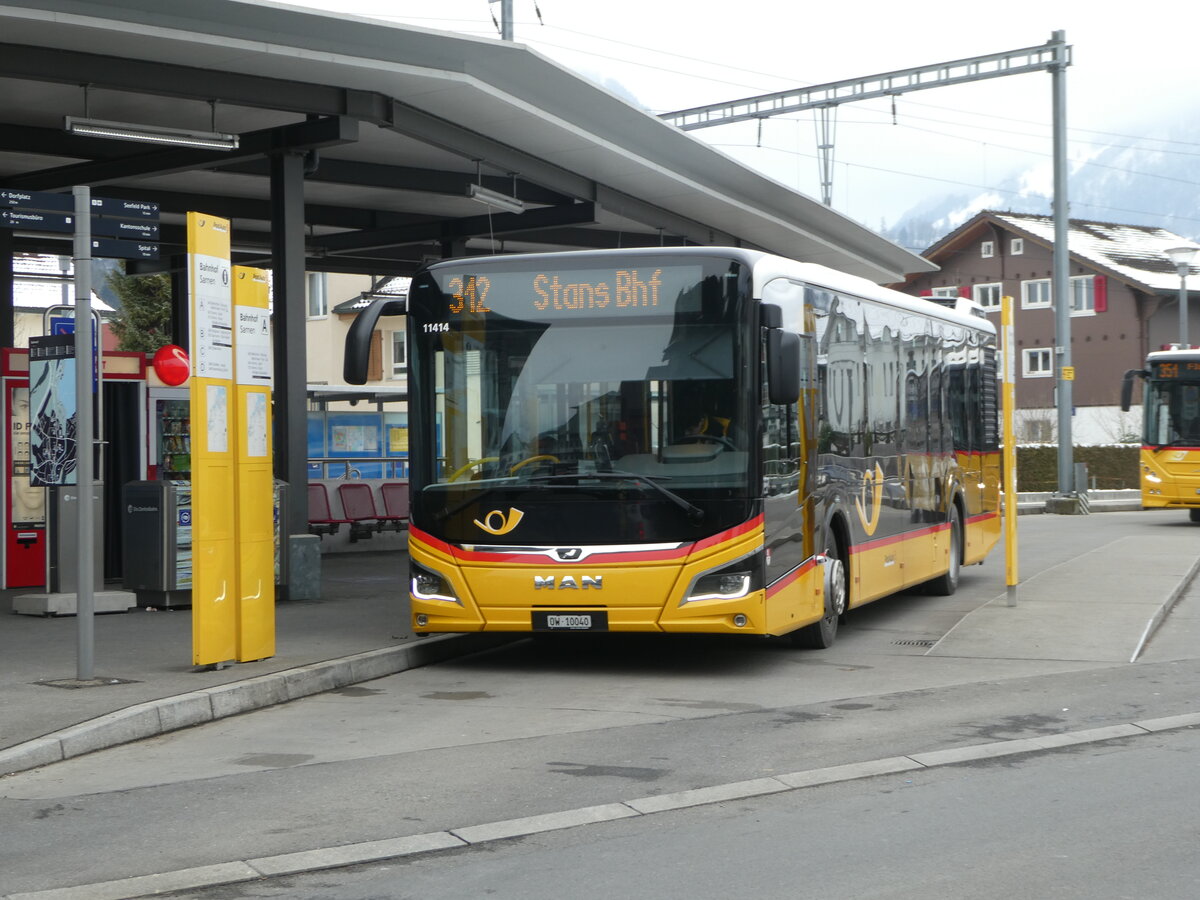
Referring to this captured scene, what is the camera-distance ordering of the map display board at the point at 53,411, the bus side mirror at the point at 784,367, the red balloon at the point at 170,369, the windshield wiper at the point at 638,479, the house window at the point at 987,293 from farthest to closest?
the house window at the point at 987,293 < the red balloon at the point at 170,369 < the map display board at the point at 53,411 < the windshield wiper at the point at 638,479 < the bus side mirror at the point at 784,367

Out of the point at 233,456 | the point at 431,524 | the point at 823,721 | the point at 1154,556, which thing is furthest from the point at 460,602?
the point at 1154,556

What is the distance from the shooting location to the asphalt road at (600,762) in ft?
20.0

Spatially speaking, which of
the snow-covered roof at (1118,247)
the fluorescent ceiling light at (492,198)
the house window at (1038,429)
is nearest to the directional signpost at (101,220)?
the fluorescent ceiling light at (492,198)

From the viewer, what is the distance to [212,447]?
10.4m

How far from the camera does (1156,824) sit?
6.43m

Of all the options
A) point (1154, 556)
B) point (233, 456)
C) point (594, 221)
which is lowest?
point (1154, 556)

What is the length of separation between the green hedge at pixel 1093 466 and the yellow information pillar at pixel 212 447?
125 ft

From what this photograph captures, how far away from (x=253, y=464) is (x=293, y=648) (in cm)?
163

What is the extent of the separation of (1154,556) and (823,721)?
518 inches

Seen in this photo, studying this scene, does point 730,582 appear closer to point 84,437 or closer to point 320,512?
point 84,437

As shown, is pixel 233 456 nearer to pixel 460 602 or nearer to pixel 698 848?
pixel 460 602

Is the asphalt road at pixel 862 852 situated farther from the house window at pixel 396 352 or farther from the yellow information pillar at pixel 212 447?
the house window at pixel 396 352

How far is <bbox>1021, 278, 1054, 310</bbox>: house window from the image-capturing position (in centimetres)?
6631

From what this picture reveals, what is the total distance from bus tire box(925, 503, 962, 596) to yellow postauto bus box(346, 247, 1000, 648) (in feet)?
18.4
